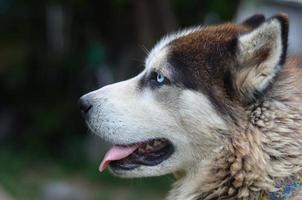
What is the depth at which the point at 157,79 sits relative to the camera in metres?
4.70

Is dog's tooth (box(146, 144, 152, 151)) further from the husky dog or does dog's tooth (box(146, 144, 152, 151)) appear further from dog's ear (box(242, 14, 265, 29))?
dog's ear (box(242, 14, 265, 29))

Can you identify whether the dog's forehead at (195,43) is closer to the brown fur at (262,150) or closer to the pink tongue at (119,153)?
the brown fur at (262,150)

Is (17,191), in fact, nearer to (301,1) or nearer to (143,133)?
(301,1)

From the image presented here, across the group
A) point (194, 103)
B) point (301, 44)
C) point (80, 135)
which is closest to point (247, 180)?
point (194, 103)

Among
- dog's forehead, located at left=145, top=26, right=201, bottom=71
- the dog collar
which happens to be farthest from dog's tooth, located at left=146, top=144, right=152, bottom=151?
the dog collar

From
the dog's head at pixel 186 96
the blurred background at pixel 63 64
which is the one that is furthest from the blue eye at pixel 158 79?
the blurred background at pixel 63 64

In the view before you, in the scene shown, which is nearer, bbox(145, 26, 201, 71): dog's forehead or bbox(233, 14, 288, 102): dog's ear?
bbox(233, 14, 288, 102): dog's ear

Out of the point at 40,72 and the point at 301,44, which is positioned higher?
the point at 301,44

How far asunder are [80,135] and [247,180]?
9.20 m

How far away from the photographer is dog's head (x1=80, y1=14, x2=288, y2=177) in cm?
426

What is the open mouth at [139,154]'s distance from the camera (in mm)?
4586

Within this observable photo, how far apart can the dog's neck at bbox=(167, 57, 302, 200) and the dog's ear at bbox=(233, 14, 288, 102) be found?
10cm

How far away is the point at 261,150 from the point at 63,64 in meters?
9.95

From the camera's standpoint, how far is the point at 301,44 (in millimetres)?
10969
